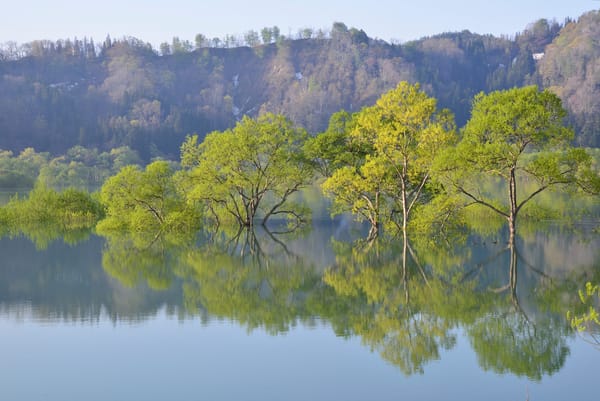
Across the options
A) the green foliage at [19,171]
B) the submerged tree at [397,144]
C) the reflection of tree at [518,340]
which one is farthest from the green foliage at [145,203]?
the green foliage at [19,171]

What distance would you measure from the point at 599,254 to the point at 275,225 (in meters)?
22.8

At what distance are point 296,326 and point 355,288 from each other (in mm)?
5224

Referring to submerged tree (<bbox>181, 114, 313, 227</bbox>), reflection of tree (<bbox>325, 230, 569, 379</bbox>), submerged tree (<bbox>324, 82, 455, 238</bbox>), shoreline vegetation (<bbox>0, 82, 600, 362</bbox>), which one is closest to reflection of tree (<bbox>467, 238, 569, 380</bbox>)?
reflection of tree (<bbox>325, 230, 569, 379</bbox>)

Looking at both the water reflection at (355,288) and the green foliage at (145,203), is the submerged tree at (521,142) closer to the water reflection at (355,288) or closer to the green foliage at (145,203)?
the water reflection at (355,288)

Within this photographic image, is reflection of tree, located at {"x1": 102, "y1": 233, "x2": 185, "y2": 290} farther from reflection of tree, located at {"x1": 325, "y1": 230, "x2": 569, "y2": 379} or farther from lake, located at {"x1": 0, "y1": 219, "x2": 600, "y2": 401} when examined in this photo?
reflection of tree, located at {"x1": 325, "y1": 230, "x2": 569, "y2": 379}

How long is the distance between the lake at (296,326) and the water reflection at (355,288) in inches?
2.7

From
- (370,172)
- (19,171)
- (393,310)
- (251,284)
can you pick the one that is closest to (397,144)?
(370,172)

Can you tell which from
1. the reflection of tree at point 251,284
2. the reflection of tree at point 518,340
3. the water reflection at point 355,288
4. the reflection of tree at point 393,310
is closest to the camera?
the reflection of tree at point 518,340

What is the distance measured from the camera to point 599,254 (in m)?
29.9

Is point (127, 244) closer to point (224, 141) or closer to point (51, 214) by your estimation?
point (224, 141)

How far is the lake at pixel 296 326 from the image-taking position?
1284cm

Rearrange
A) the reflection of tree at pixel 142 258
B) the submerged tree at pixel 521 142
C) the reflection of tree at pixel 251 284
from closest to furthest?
the reflection of tree at pixel 251 284 < the reflection of tree at pixel 142 258 < the submerged tree at pixel 521 142

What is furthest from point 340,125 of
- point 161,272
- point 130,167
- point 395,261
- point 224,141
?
point 161,272

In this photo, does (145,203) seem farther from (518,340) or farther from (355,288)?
(518,340)
